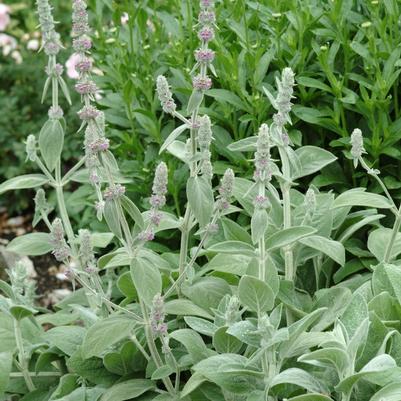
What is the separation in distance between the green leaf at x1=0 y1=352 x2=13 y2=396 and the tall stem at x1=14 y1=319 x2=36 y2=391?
0.25 ft

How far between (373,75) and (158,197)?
4.00 ft

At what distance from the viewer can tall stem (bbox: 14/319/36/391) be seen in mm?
2695

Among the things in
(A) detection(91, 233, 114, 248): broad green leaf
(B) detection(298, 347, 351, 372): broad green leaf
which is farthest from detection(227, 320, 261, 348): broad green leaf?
(A) detection(91, 233, 114, 248): broad green leaf

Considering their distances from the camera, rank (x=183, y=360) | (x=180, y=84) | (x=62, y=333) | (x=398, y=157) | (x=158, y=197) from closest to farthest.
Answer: (x=158, y=197) → (x=183, y=360) → (x=62, y=333) → (x=398, y=157) → (x=180, y=84)

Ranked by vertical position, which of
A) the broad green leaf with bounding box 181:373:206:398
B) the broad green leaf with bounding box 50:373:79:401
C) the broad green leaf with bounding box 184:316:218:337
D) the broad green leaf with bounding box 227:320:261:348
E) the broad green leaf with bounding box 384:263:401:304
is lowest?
the broad green leaf with bounding box 50:373:79:401

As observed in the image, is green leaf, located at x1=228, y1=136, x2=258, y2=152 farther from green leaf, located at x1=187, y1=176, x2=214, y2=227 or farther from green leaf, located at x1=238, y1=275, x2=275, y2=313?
green leaf, located at x1=238, y1=275, x2=275, y2=313

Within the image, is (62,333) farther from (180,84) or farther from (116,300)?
(180,84)

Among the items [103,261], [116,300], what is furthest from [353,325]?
[116,300]

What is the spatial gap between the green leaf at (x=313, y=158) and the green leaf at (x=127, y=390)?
2.48 feet

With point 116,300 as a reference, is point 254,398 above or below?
above

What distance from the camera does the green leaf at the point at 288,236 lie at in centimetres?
241

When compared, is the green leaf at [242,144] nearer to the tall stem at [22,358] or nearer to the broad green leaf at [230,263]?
the broad green leaf at [230,263]

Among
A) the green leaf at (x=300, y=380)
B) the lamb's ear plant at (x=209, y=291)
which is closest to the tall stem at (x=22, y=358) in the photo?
the lamb's ear plant at (x=209, y=291)

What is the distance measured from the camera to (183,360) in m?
2.56
